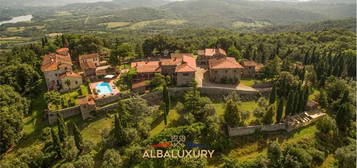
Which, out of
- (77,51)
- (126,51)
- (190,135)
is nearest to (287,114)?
(190,135)

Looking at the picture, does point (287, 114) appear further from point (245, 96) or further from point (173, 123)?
point (173, 123)

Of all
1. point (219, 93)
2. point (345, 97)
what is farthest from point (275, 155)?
point (345, 97)

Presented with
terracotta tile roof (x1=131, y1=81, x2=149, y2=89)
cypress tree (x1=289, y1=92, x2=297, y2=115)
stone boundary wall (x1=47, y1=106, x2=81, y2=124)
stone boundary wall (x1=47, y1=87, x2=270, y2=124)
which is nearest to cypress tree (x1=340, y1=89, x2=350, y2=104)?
cypress tree (x1=289, y1=92, x2=297, y2=115)

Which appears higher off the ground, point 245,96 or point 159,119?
point 245,96

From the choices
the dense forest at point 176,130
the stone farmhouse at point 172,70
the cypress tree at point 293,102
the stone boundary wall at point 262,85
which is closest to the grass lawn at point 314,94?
the dense forest at point 176,130

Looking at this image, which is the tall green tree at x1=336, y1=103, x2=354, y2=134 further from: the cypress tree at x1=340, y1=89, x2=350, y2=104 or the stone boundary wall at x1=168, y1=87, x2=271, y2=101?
the stone boundary wall at x1=168, y1=87, x2=271, y2=101
